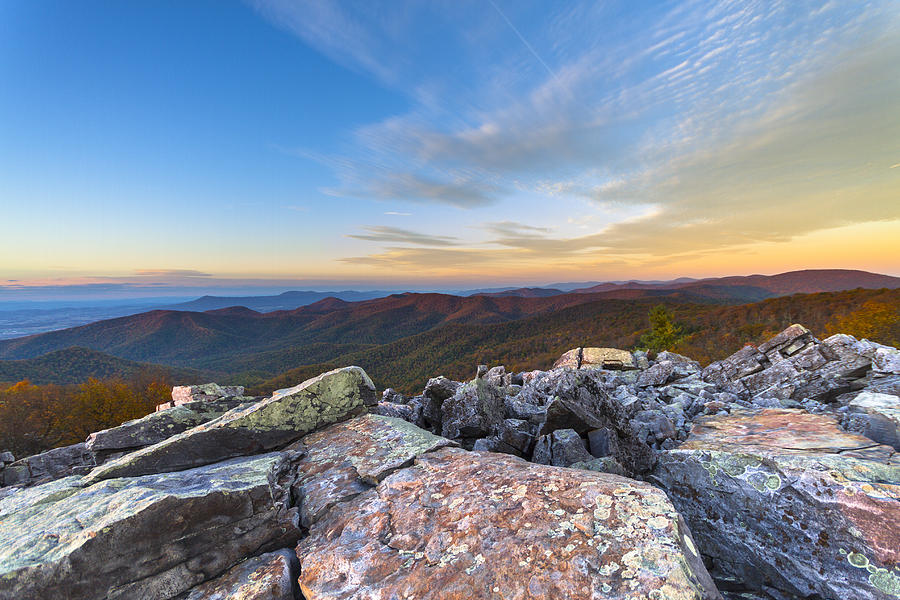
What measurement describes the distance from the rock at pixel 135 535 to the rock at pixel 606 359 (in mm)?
23763

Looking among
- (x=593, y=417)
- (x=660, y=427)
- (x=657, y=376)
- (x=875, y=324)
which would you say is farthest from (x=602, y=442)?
(x=875, y=324)

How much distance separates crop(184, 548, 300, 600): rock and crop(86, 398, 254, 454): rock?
6131mm

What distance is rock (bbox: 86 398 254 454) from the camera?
25.8ft

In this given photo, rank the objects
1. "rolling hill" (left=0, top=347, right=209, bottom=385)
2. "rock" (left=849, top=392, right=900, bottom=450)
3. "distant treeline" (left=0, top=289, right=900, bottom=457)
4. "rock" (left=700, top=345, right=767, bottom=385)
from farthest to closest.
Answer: "rolling hill" (left=0, top=347, right=209, bottom=385) → "distant treeline" (left=0, top=289, right=900, bottom=457) → "rock" (left=700, top=345, right=767, bottom=385) → "rock" (left=849, top=392, right=900, bottom=450)

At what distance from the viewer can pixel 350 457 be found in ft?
20.3

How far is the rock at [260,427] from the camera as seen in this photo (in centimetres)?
596

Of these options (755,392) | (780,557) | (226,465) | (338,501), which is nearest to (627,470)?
(780,557)

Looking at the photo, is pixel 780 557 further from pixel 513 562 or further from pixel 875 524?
pixel 513 562

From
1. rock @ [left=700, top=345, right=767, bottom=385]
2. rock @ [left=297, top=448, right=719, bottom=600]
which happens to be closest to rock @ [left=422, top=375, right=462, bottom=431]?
rock @ [left=297, top=448, right=719, bottom=600]

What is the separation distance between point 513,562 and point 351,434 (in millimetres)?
4618

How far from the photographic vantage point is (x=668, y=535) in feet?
10.9

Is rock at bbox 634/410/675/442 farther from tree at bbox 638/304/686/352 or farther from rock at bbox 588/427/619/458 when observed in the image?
tree at bbox 638/304/686/352

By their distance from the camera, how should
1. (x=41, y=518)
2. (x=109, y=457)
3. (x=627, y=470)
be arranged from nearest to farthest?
(x=41, y=518)
(x=627, y=470)
(x=109, y=457)

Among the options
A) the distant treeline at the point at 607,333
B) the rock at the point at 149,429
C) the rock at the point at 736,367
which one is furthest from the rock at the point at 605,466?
the distant treeline at the point at 607,333
